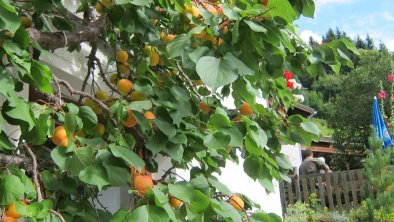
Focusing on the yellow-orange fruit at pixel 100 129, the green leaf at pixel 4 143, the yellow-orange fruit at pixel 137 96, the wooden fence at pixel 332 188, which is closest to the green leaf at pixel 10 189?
the green leaf at pixel 4 143

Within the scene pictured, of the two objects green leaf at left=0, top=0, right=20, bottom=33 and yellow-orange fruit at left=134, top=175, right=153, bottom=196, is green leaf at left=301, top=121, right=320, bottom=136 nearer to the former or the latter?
yellow-orange fruit at left=134, top=175, right=153, bottom=196

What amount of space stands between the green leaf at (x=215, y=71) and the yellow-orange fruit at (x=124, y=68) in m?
0.88

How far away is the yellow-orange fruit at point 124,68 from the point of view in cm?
221

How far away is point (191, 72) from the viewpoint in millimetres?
1544

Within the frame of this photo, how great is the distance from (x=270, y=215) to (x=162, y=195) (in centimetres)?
54

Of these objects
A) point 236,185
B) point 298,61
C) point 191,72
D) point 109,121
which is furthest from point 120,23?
point 236,185

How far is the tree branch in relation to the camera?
70.2 inches

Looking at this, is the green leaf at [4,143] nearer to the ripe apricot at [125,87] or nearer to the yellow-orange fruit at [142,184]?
the yellow-orange fruit at [142,184]

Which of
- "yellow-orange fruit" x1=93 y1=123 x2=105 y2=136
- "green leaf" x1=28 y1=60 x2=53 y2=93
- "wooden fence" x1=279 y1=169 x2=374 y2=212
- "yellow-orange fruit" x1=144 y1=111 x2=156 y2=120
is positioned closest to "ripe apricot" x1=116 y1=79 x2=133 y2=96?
"yellow-orange fruit" x1=93 y1=123 x2=105 y2=136

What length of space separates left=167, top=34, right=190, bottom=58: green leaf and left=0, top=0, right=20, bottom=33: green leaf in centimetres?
46

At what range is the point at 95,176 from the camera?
4.42 ft

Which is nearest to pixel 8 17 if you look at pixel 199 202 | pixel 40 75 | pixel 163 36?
pixel 40 75

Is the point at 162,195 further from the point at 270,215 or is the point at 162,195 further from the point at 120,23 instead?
the point at 120,23

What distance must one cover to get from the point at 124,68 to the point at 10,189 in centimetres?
102
